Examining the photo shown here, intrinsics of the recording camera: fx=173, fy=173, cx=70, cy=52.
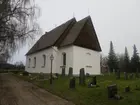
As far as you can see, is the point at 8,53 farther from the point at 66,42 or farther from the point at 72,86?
the point at 66,42

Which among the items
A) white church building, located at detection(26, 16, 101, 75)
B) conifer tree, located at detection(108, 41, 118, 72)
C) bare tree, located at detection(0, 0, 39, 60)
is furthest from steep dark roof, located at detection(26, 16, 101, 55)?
conifer tree, located at detection(108, 41, 118, 72)

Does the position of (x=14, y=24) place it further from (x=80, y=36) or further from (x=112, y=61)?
(x=112, y=61)

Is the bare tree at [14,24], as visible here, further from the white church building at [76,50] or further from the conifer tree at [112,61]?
the conifer tree at [112,61]

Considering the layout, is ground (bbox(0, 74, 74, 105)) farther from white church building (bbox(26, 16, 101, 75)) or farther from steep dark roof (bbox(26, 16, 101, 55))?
steep dark roof (bbox(26, 16, 101, 55))

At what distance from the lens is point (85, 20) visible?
85.1 ft

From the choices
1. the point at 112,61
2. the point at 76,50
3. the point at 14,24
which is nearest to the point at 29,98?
the point at 14,24

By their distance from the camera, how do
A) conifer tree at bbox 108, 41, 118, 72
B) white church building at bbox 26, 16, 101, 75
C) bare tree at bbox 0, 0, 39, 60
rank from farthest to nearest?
conifer tree at bbox 108, 41, 118, 72
white church building at bbox 26, 16, 101, 75
bare tree at bbox 0, 0, 39, 60

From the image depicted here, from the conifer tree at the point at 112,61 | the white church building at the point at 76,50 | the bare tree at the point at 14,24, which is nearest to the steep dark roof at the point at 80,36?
the white church building at the point at 76,50

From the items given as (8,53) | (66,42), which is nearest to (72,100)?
(8,53)

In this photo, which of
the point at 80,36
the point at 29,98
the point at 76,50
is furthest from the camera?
the point at 80,36

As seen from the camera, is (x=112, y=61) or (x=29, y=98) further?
(x=112, y=61)

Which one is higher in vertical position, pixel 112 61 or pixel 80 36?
pixel 80 36

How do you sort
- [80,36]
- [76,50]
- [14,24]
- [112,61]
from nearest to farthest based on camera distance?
[14,24] < [76,50] < [80,36] < [112,61]

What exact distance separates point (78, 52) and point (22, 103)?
1614cm
